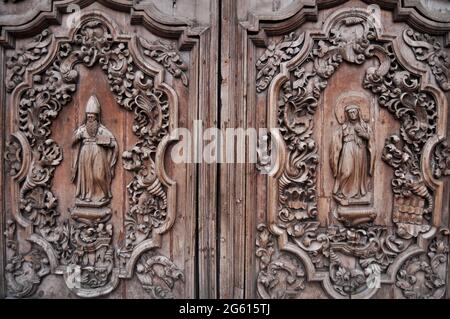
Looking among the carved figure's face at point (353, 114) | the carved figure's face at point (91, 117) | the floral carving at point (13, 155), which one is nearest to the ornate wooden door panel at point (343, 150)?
the carved figure's face at point (353, 114)

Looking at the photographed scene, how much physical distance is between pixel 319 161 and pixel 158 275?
4.19 ft

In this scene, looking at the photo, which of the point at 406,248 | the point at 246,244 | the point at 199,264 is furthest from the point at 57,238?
the point at 406,248

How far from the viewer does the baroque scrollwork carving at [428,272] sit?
287 centimetres

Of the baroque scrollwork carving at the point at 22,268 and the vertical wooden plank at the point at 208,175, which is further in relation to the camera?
the baroque scrollwork carving at the point at 22,268

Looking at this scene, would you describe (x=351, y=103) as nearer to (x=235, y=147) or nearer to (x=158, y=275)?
(x=235, y=147)

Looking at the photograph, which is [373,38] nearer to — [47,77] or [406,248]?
[406,248]

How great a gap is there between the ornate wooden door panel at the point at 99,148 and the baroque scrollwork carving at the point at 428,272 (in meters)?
1.34

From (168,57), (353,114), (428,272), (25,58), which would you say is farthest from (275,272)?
(25,58)

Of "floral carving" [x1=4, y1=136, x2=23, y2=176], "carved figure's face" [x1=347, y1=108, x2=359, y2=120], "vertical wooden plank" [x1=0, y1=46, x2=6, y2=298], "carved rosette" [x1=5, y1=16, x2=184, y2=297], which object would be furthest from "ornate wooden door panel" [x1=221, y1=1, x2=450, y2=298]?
"vertical wooden plank" [x1=0, y1=46, x2=6, y2=298]

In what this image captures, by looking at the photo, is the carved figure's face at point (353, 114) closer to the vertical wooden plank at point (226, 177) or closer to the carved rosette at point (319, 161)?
the carved rosette at point (319, 161)

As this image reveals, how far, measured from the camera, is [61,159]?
9.51ft

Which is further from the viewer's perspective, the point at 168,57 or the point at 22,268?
the point at 22,268

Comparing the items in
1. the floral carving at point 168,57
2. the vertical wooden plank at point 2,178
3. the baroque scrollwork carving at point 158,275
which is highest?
the floral carving at point 168,57

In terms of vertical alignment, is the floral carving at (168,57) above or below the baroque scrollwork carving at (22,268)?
above
